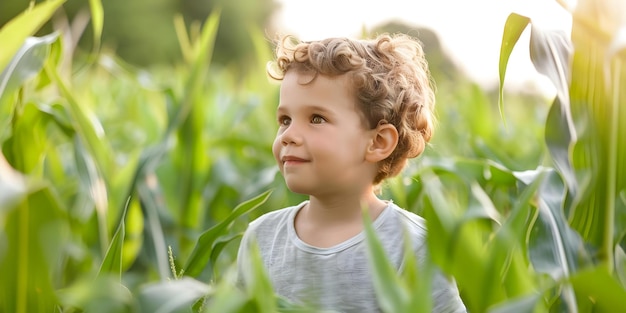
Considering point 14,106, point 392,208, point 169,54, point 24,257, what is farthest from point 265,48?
point 169,54

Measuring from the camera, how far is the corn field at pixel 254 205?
2.71 feet

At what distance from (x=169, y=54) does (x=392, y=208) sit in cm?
2401

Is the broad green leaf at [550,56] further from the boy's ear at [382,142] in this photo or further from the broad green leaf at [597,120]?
the boy's ear at [382,142]

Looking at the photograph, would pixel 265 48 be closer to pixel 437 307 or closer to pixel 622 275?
pixel 437 307

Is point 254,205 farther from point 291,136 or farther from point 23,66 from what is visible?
point 23,66

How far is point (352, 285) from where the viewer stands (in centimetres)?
129

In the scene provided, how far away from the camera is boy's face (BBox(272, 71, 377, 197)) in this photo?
129 cm

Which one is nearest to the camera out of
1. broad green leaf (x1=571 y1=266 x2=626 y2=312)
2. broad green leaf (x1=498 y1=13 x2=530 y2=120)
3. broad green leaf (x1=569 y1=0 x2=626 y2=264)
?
broad green leaf (x1=571 y1=266 x2=626 y2=312)

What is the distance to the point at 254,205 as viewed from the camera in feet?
4.47

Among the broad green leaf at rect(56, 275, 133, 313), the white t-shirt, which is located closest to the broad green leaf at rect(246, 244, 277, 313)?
the broad green leaf at rect(56, 275, 133, 313)

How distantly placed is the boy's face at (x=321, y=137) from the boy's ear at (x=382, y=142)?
21 millimetres

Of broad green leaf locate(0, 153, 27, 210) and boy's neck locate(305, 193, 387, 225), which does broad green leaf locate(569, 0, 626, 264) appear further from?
broad green leaf locate(0, 153, 27, 210)

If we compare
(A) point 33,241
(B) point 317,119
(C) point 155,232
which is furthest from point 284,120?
(C) point 155,232

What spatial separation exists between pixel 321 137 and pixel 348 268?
0.18 meters
